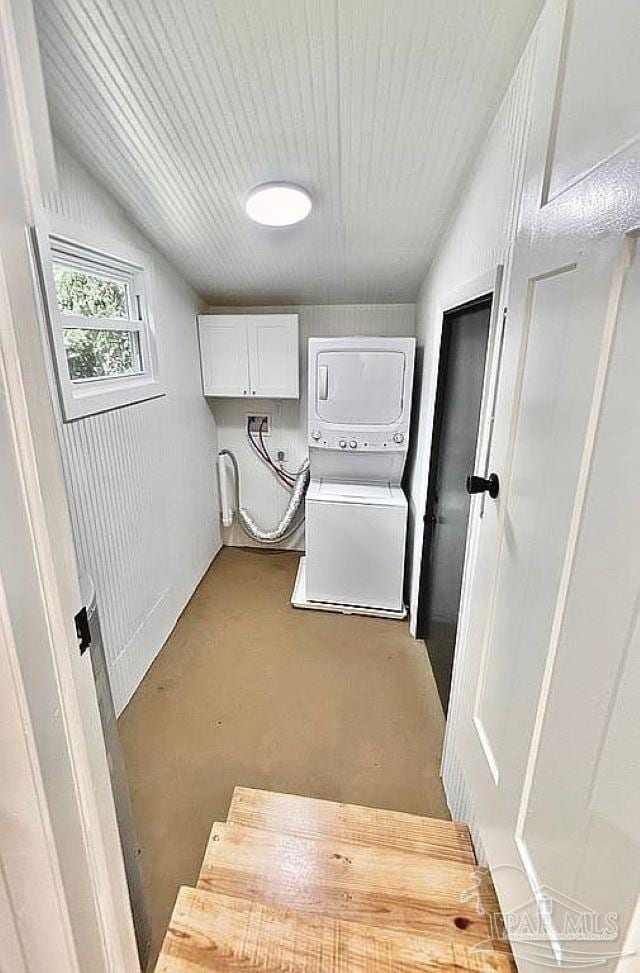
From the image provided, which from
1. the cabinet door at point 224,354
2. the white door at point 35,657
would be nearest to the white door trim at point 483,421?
the white door at point 35,657

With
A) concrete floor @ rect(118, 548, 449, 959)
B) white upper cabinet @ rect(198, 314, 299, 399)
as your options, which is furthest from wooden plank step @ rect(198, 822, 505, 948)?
white upper cabinet @ rect(198, 314, 299, 399)

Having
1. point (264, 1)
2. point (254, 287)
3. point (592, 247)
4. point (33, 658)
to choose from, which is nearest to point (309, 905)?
point (33, 658)

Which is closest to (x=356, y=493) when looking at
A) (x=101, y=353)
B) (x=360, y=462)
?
(x=360, y=462)

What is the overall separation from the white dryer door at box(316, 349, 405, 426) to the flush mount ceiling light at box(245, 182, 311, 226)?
2.65ft

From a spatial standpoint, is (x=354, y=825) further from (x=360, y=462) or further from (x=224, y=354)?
(x=224, y=354)

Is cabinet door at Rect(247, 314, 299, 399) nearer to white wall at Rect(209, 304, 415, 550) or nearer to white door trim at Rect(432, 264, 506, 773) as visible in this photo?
white wall at Rect(209, 304, 415, 550)

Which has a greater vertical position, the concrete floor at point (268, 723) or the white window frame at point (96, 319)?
the white window frame at point (96, 319)

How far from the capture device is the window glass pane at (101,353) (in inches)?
75.4

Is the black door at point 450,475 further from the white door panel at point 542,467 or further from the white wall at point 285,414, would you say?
the white wall at point 285,414

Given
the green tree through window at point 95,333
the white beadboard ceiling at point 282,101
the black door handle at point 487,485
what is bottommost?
the black door handle at point 487,485

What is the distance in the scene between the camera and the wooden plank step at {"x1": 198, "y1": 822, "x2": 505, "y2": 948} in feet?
3.40

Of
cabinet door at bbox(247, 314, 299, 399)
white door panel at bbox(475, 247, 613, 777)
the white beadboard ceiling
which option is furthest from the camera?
cabinet door at bbox(247, 314, 299, 399)

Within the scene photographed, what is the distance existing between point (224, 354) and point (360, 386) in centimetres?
101

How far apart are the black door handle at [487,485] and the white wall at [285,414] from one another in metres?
2.36
